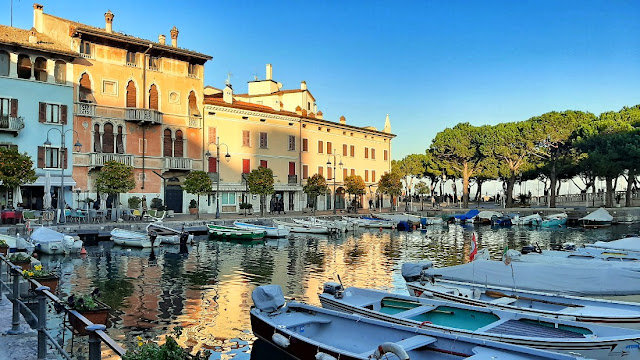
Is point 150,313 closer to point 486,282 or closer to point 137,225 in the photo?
point 486,282

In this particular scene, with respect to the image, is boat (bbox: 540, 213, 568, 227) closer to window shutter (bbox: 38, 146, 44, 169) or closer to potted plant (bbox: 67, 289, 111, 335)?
window shutter (bbox: 38, 146, 44, 169)

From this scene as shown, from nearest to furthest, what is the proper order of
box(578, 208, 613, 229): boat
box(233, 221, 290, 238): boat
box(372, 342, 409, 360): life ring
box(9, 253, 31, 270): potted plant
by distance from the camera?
box(372, 342, 409, 360): life ring, box(9, 253, 31, 270): potted plant, box(233, 221, 290, 238): boat, box(578, 208, 613, 229): boat

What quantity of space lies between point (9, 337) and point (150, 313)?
26.3ft

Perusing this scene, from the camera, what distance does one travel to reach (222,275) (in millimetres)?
25156

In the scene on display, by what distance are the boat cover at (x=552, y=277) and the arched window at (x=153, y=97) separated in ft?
132

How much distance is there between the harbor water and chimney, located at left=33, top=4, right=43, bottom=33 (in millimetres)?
23146

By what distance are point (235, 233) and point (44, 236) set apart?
50.4ft

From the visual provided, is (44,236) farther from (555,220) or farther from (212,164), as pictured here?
(555,220)

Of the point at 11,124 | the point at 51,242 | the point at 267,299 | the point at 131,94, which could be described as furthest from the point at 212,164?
the point at 267,299

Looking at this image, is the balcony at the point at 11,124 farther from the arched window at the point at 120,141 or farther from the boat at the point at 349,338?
the boat at the point at 349,338

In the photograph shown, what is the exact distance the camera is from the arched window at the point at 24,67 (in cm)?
4384

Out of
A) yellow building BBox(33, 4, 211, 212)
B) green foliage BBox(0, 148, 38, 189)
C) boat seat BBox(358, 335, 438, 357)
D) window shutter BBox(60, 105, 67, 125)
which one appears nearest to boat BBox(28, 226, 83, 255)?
green foliage BBox(0, 148, 38, 189)

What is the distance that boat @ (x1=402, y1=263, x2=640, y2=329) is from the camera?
12.6 metres

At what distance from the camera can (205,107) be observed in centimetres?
5603
